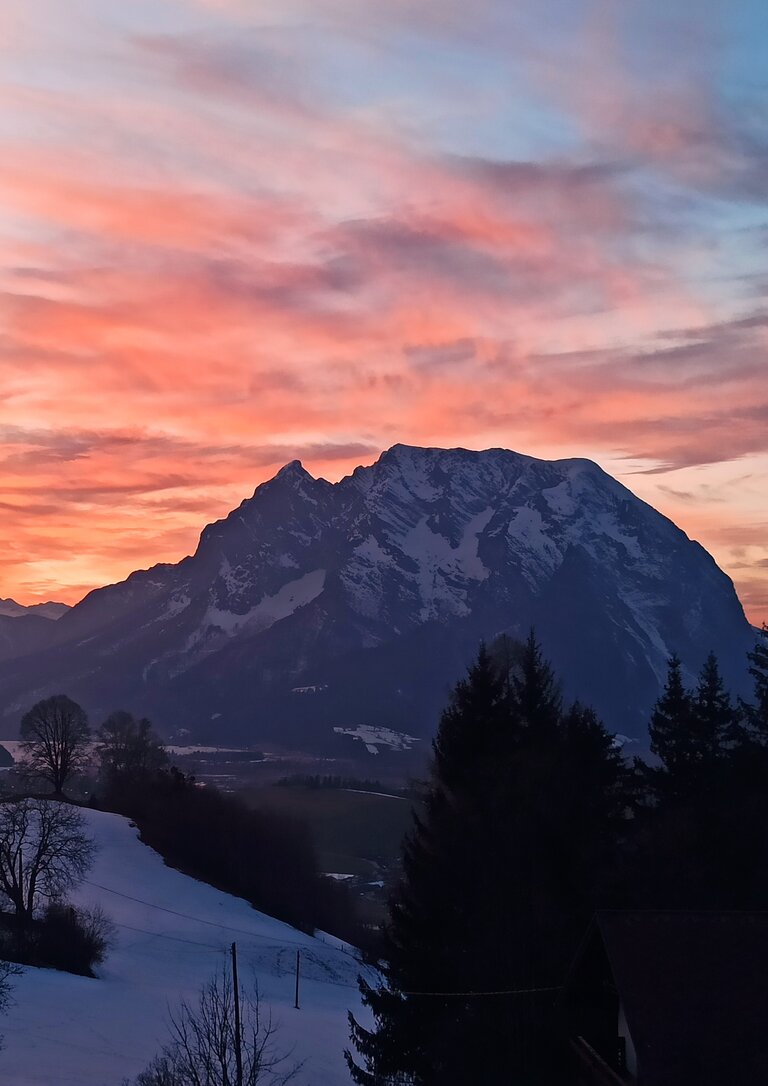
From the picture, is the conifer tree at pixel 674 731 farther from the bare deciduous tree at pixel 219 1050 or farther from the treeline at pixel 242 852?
the treeline at pixel 242 852

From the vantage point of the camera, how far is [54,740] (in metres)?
135

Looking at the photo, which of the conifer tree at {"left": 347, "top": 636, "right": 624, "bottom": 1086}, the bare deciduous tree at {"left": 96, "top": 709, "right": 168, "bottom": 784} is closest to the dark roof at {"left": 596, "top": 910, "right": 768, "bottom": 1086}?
the conifer tree at {"left": 347, "top": 636, "right": 624, "bottom": 1086}

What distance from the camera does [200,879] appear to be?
10431cm

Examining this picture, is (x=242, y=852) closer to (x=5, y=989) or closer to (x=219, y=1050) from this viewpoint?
(x=5, y=989)

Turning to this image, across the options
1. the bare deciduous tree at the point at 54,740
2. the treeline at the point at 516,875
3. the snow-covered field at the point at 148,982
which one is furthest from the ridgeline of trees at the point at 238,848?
the treeline at the point at 516,875

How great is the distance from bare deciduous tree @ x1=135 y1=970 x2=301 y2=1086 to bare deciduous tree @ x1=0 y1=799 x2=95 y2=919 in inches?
496

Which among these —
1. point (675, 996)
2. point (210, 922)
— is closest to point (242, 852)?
point (210, 922)

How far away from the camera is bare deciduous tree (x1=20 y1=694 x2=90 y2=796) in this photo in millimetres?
134250

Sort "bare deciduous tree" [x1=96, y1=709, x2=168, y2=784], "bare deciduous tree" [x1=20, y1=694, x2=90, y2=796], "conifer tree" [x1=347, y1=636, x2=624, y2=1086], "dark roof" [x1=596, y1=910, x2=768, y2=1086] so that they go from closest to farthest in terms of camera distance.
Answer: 1. "dark roof" [x1=596, y1=910, x2=768, y2=1086]
2. "conifer tree" [x1=347, y1=636, x2=624, y2=1086]
3. "bare deciduous tree" [x1=20, y1=694, x2=90, y2=796]
4. "bare deciduous tree" [x1=96, y1=709, x2=168, y2=784]

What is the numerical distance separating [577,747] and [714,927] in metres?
23.3

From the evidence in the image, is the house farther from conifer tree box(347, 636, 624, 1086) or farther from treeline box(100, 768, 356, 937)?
treeline box(100, 768, 356, 937)

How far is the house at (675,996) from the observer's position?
2611 cm

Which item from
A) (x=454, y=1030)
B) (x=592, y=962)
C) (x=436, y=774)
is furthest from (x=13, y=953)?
(x=592, y=962)

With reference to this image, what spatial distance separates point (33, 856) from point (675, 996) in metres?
66.8
